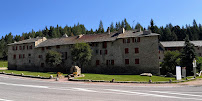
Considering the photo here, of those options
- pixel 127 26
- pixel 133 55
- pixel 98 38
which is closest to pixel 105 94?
pixel 133 55

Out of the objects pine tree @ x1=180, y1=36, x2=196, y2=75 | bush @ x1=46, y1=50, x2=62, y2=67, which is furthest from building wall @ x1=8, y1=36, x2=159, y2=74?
pine tree @ x1=180, y1=36, x2=196, y2=75

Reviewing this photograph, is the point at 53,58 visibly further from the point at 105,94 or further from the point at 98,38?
the point at 105,94

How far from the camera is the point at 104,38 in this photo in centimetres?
4128

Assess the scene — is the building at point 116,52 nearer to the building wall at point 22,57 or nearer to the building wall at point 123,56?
the building wall at point 123,56

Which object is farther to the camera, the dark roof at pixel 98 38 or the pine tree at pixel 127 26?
the pine tree at pixel 127 26

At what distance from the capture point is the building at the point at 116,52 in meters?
35.6

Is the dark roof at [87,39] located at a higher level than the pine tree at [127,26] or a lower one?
lower

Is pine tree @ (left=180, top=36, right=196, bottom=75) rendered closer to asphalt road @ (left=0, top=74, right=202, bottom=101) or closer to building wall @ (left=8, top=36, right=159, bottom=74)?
building wall @ (left=8, top=36, right=159, bottom=74)

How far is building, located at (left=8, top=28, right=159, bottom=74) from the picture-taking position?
35562 millimetres

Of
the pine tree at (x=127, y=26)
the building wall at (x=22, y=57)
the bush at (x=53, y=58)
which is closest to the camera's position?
the bush at (x=53, y=58)

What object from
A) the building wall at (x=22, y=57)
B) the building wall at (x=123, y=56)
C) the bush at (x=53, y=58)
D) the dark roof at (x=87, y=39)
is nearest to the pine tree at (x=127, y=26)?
the dark roof at (x=87, y=39)

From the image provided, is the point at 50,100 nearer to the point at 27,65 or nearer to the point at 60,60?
the point at 60,60

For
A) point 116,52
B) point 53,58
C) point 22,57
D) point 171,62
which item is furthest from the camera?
point 22,57

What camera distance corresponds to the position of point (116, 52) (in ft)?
127
